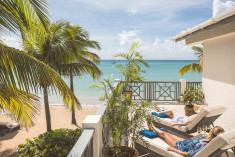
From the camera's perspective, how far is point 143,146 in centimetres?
342

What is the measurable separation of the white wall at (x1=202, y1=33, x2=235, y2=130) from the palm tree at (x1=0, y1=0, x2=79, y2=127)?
3.97m

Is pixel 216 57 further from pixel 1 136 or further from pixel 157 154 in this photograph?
pixel 1 136

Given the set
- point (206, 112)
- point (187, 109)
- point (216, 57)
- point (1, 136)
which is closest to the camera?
point (206, 112)

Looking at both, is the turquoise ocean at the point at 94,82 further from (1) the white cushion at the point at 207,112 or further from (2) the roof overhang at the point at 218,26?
(2) the roof overhang at the point at 218,26

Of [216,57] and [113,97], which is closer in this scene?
[113,97]

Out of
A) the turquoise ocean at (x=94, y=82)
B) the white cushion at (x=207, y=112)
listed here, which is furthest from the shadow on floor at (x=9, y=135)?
the white cushion at (x=207, y=112)

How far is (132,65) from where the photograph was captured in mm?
4234

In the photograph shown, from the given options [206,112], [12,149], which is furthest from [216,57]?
[12,149]

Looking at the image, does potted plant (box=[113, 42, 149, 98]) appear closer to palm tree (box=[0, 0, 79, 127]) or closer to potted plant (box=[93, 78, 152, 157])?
potted plant (box=[93, 78, 152, 157])

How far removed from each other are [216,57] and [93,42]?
7.80 m

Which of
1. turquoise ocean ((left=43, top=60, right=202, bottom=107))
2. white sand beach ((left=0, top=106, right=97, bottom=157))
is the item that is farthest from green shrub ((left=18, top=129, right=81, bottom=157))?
white sand beach ((left=0, top=106, right=97, bottom=157))

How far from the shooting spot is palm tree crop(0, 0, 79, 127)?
105 inches

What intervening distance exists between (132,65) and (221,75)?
2.82 m

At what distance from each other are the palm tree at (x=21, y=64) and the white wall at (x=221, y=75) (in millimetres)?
3966
